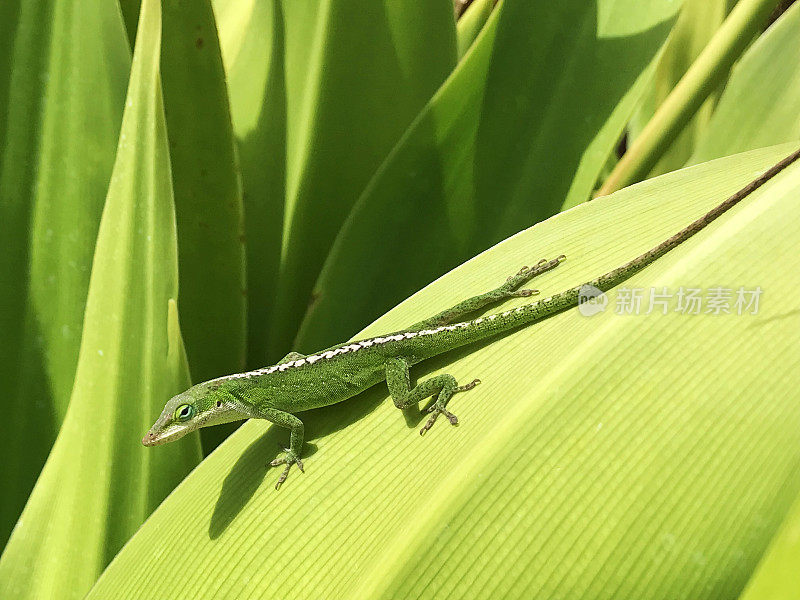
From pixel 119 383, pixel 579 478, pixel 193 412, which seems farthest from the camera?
pixel 193 412

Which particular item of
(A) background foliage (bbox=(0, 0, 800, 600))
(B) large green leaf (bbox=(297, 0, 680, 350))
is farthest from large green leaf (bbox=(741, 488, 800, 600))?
(B) large green leaf (bbox=(297, 0, 680, 350))

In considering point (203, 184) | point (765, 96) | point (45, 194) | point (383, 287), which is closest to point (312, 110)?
point (203, 184)

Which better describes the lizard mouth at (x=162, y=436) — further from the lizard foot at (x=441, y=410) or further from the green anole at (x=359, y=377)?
the lizard foot at (x=441, y=410)

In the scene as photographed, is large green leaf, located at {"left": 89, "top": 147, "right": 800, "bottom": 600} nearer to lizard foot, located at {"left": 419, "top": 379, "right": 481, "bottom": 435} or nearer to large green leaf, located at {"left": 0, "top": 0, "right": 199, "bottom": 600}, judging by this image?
lizard foot, located at {"left": 419, "top": 379, "right": 481, "bottom": 435}

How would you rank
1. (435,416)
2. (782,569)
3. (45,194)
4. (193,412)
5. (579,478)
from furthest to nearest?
(45,194)
(193,412)
(435,416)
(579,478)
(782,569)

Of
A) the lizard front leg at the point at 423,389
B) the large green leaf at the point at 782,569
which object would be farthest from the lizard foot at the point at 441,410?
the large green leaf at the point at 782,569

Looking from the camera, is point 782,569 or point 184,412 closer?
point 782,569

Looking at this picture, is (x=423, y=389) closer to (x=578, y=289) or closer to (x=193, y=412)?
(x=578, y=289)
